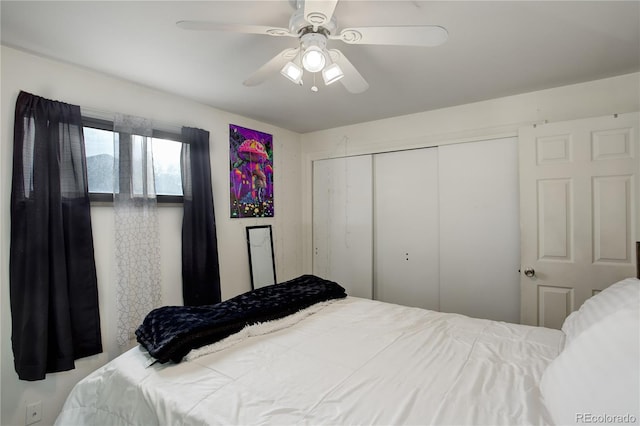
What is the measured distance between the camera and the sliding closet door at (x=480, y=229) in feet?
8.61

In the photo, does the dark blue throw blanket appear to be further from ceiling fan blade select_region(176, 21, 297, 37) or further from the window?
ceiling fan blade select_region(176, 21, 297, 37)

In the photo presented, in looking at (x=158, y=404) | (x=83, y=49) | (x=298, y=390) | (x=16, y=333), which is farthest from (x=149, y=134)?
(x=298, y=390)

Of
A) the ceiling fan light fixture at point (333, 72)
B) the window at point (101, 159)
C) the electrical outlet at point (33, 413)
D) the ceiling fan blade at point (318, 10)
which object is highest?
the ceiling fan blade at point (318, 10)

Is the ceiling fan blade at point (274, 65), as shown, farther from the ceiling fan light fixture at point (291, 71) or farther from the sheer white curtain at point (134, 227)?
the sheer white curtain at point (134, 227)

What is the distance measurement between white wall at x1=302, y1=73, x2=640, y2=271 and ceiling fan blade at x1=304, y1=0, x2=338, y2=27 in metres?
2.08

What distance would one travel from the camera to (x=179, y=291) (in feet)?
8.46

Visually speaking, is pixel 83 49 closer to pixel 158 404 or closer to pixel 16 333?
pixel 16 333

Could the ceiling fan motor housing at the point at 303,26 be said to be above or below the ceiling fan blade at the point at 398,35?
above

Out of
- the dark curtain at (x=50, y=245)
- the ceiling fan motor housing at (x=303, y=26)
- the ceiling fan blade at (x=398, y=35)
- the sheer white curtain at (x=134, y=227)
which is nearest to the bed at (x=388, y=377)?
the dark curtain at (x=50, y=245)

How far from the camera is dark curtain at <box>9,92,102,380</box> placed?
1763 millimetres

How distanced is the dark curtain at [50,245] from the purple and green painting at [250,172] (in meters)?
1.27

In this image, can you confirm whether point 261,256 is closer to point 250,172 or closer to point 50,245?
point 250,172

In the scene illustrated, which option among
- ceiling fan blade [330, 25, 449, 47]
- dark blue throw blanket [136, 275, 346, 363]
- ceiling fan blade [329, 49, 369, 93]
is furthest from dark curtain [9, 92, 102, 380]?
ceiling fan blade [330, 25, 449, 47]

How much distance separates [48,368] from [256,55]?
2.31m
